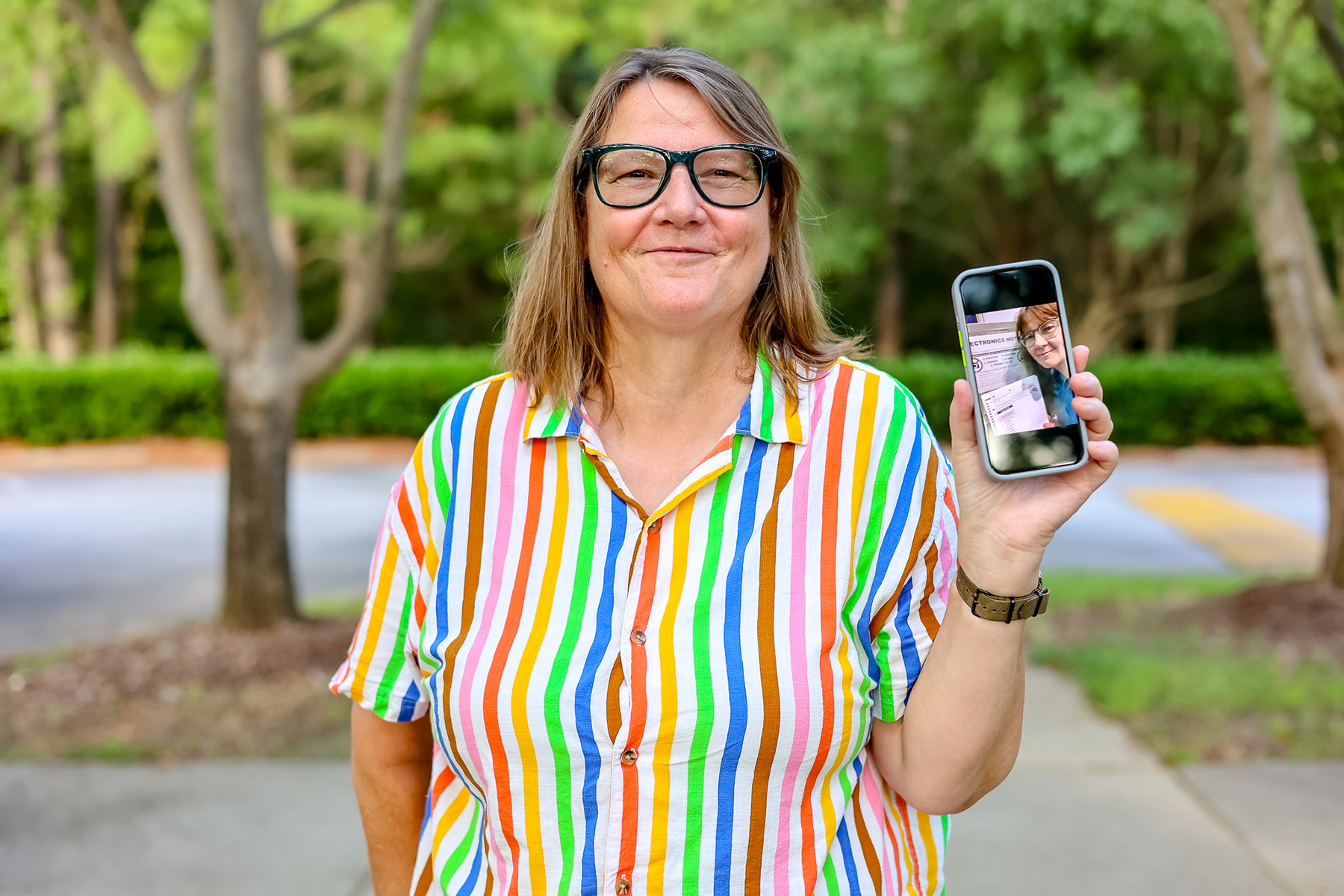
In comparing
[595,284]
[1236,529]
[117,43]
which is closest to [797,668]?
[595,284]

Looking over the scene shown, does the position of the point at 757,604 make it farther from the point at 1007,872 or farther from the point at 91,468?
the point at 91,468

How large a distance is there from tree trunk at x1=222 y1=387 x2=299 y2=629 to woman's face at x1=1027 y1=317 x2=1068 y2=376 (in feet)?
15.2

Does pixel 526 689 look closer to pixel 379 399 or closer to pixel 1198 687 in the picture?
pixel 1198 687

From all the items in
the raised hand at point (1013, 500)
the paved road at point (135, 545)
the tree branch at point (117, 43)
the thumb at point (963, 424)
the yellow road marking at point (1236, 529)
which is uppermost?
the tree branch at point (117, 43)

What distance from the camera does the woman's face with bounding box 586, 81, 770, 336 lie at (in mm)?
1534

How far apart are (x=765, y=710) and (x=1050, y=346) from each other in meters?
0.56

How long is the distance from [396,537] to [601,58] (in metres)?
18.7

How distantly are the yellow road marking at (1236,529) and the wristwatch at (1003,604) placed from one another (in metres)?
8.05

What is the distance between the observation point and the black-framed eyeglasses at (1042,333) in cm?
132

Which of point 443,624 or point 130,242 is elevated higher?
point 443,624

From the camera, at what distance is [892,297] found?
19141 mm

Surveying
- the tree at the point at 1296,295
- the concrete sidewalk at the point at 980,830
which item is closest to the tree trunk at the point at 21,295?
the concrete sidewalk at the point at 980,830

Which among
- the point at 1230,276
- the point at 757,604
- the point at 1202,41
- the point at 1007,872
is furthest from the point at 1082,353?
the point at 1230,276

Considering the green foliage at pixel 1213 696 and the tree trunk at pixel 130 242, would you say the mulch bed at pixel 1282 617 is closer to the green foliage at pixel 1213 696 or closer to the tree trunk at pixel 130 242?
the green foliage at pixel 1213 696
